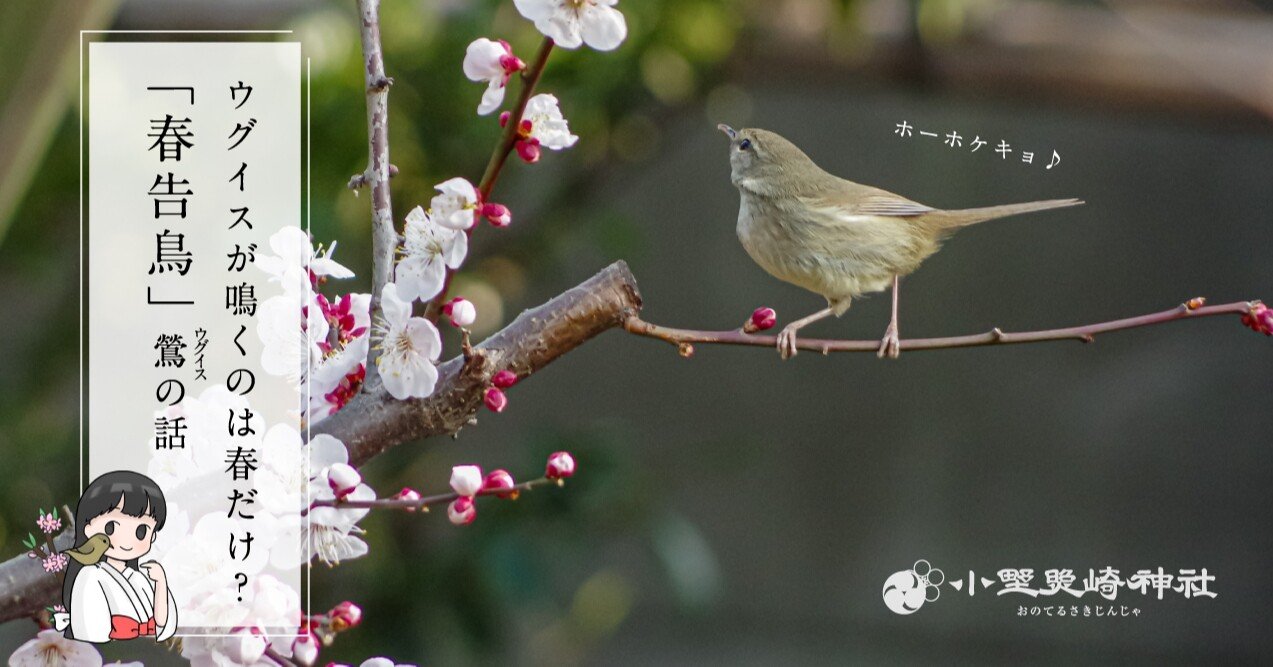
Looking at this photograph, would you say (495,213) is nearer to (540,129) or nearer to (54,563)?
(540,129)

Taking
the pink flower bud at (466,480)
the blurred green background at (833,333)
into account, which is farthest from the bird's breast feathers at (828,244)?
the blurred green background at (833,333)

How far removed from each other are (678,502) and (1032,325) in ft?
1.97

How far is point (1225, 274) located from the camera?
1.29m

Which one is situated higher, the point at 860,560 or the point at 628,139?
the point at 628,139

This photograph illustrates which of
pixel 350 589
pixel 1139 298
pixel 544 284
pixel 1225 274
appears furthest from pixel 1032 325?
pixel 350 589

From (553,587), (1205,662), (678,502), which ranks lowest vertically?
(1205,662)

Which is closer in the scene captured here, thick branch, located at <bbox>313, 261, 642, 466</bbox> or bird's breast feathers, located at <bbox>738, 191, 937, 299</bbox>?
thick branch, located at <bbox>313, 261, 642, 466</bbox>

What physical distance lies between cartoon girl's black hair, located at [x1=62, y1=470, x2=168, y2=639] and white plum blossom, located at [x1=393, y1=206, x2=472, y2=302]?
4.5 inches

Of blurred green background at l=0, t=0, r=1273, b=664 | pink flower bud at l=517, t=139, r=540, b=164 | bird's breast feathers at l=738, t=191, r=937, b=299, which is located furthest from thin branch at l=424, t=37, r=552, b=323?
blurred green background at l=0, t=0, r=1273, b=664

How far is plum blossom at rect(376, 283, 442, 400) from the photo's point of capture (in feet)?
1.32

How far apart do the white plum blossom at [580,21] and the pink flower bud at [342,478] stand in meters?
0.16

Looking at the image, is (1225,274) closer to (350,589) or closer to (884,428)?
(884,428)

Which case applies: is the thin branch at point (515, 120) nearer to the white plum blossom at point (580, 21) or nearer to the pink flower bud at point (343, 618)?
the white plum blossom at point (580, 21)

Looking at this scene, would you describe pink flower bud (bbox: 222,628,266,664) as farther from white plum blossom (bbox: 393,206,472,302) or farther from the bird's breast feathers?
Result: the bird's breast feathers
